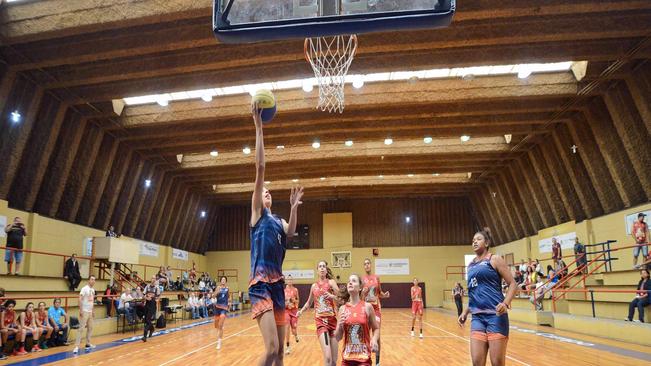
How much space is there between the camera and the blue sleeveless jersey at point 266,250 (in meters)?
4.07

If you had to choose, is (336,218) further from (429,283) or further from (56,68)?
(56,68)

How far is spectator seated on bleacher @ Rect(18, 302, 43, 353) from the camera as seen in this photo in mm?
12820

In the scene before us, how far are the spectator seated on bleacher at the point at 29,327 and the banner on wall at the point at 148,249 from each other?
11961 millimetres

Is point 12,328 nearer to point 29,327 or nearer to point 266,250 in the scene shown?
point 29,327

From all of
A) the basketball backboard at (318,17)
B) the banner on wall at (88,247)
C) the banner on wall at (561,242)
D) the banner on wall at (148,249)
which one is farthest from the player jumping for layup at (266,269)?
the banner on wall at (148,249)

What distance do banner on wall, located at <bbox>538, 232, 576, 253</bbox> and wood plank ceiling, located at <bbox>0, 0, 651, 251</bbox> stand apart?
3.15 ft

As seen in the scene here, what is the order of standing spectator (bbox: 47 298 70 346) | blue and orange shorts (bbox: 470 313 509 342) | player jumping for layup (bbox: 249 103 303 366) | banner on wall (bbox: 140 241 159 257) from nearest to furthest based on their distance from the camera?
player jumping for layup (bbox: 249 103 303 366) → blue and orange shorts (bbox: 470 313 509 342) → standing spectator (bbox: 47 298 70 346) → banner on wall (bbox: 140 241 159 257)

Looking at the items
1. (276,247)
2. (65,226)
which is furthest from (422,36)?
(65,226)

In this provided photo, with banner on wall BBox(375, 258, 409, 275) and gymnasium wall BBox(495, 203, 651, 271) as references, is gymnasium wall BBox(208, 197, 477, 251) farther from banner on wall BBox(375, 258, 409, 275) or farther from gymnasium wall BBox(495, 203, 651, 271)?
gymnasium wall BBox(495, 203, 651, 271)

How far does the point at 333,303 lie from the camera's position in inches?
325

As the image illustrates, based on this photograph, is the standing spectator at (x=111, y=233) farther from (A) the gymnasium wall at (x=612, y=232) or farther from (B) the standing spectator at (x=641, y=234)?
(B) the standing spectator at (x=641, y=234)

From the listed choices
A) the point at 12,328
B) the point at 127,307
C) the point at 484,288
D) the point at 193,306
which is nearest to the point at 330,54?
the point at 484,288

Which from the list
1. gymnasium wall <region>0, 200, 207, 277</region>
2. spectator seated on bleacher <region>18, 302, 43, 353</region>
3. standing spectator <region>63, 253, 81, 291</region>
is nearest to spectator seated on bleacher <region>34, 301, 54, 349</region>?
spectator seated on bleacher <region>18, 302, 43, 353</region>

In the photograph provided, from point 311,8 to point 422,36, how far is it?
26.5ft
